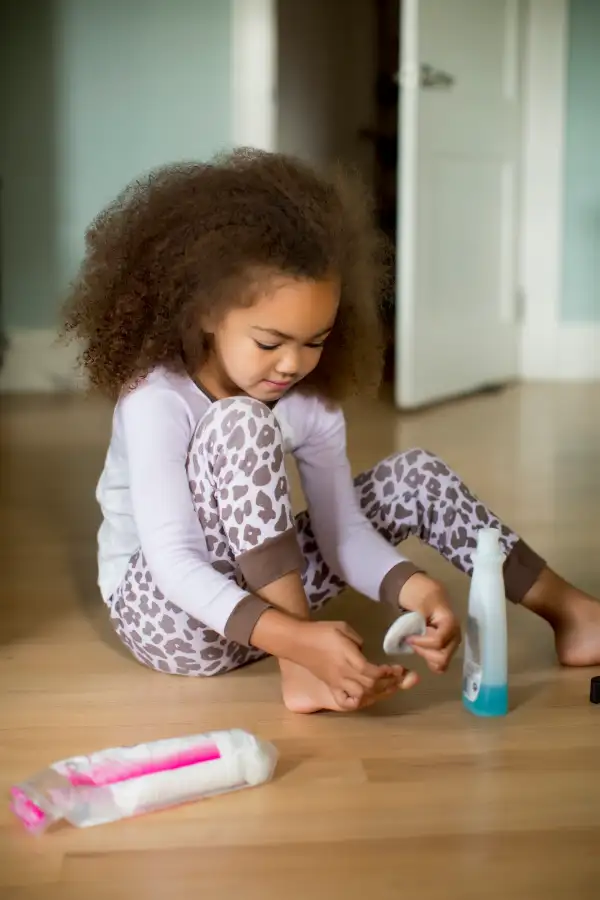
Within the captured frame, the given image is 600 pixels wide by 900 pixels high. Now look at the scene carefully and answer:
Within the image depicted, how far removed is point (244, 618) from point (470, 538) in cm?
33

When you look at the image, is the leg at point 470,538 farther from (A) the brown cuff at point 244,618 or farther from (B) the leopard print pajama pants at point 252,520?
(A) the brown cuff at point 244,618

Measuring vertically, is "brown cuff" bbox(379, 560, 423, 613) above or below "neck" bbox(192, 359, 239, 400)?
below

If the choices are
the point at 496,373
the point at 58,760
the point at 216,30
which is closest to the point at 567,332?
the point at 496,373

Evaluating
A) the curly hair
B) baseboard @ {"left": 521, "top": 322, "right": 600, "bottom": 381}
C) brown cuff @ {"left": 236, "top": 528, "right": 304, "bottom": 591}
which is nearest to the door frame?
baseboard @ {"left": 521, "top": 322, "right": 600, "bottom": 381}

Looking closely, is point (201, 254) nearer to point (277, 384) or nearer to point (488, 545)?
point (277, 384)

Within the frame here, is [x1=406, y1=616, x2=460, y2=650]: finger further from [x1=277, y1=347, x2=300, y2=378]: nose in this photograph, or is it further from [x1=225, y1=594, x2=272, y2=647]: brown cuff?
[x1=277, y1=347, x2=300, y2=378]: nose

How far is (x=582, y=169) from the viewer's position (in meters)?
3.57

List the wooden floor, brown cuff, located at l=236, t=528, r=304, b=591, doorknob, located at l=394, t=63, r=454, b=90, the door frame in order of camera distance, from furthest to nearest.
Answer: the door frame < doorknob, located at l=394, t=63, r=454, b=90 < brown cuff, located at l=236, t=528, r=304, b=591 < the wooden floor

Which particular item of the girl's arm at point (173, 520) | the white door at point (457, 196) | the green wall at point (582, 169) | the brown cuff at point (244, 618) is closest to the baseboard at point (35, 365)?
the white door at point (457, 196)

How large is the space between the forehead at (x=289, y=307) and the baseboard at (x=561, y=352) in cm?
266

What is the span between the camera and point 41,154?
3271 mm

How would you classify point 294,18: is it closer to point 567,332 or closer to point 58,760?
point 567,332

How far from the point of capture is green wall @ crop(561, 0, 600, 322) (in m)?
3.48

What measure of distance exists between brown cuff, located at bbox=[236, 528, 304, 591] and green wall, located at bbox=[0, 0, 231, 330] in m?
2.39
